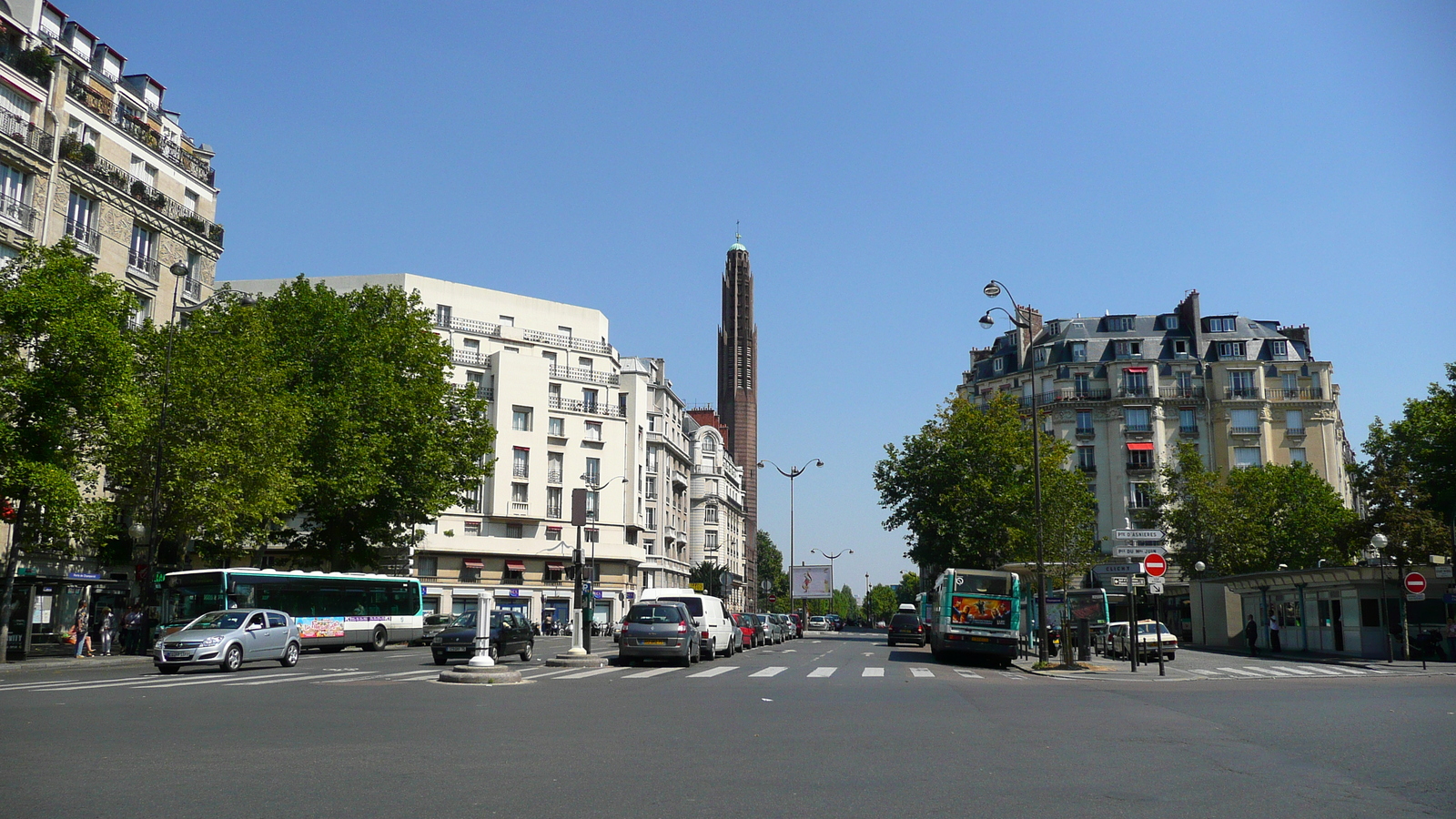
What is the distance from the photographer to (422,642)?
45219 millimetres

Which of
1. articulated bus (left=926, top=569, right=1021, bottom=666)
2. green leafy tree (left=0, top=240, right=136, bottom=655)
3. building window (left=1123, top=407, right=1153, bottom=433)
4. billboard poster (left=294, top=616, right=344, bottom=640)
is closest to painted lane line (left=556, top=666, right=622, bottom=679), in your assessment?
articulated bus (left=926, top=569, right=1021, bottom=666)

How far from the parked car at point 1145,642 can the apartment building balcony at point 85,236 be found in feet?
127

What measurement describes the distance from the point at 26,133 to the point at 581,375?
40967mm

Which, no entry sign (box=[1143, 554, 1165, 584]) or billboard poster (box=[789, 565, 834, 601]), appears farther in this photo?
billboard poster (box=[789, 565, 834, 601])

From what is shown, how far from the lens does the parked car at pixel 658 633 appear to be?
85.2 feet

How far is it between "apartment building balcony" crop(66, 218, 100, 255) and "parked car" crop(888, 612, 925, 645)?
119 feet

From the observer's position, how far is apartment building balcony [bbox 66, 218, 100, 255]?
36.2 m

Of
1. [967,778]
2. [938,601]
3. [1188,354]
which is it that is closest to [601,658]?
[938,601]

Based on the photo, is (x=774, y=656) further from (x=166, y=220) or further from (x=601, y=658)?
(x=166, y=220)

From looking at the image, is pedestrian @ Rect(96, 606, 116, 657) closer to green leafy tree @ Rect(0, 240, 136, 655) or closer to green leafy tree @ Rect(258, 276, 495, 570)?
green leafy tree @ Rect(0, 240, 136, 655)

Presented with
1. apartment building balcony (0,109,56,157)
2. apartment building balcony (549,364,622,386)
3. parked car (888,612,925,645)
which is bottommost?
parked car (888,612,925,645)

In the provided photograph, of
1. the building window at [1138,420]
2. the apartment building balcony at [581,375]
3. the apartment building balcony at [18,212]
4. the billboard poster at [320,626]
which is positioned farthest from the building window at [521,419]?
the building window at [1138,420]

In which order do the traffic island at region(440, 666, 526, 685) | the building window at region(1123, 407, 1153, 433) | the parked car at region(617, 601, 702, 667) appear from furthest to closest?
the building window at region(1123, 407, 1153, 433), the parked car at region(617, 601, 702, 667), the traffic island at region(440, 666, 526, 685)

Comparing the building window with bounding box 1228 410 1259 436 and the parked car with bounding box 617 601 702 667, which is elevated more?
the building window with bounding box 1228 410 1259 436
